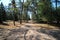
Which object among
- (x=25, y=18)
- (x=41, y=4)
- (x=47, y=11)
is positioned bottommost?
(x=25, y=18)

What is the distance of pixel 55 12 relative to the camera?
847 inches

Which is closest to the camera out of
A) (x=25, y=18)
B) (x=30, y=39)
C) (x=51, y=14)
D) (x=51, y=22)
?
(x=30, y=39)

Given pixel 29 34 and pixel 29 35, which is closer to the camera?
pixel 29 35

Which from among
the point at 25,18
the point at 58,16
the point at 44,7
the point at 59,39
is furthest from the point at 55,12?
the point at 25,18

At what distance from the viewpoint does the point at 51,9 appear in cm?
2172

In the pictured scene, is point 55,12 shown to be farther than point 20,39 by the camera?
Yes

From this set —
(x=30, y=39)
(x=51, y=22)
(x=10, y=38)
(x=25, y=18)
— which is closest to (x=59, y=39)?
(x=30, y=39)

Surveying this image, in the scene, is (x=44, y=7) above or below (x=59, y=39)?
above

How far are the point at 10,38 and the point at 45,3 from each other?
13.1 meters

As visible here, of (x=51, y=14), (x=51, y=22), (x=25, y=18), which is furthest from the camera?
(x=25, y=18)

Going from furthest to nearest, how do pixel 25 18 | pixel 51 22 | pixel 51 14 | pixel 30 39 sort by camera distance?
pixel 25 18
pixel 51 22
pixel 51 14
pixel 30 39

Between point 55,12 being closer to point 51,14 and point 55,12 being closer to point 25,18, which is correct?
point 51,14

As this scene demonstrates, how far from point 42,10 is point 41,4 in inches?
48.6

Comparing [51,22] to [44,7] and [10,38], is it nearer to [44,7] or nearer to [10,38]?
[44,7]
